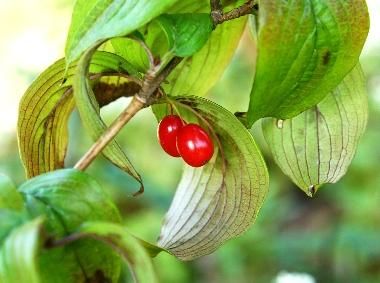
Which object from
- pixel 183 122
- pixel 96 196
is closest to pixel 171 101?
pixel 183 122

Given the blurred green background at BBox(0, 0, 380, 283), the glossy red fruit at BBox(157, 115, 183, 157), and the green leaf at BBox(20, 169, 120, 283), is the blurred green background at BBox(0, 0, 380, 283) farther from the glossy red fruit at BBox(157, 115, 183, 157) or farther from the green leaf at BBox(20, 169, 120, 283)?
the green leaf at BBox(20, 169, 120, 283)

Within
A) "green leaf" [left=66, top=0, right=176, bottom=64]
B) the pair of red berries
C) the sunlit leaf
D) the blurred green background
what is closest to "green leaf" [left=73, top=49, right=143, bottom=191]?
"green leaf" [left=66, top=0, right=176, bottom=64]

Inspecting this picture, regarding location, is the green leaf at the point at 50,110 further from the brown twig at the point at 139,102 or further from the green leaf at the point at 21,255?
the green leaf at the point at 21,255

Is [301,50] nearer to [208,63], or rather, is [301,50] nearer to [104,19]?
[104,19]

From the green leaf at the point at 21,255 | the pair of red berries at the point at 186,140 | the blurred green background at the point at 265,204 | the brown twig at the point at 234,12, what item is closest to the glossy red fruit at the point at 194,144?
the pair of red berries at the point at 186,140

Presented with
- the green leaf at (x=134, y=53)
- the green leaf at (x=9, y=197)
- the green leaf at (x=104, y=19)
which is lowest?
the green leaf at (x=9, y=197)

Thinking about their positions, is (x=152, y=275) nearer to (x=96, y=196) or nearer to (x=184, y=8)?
(x=96, y=196)
